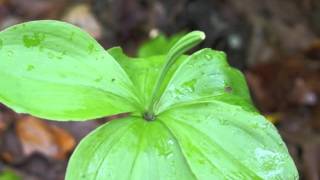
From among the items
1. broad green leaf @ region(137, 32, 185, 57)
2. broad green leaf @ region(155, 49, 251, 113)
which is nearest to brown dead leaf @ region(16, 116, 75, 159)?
broad green leaf @ region(137, 32, 185, 57)

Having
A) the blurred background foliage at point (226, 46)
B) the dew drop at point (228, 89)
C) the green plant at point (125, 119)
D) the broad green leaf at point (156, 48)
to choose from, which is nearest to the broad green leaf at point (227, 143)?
the green plant at point (125, 119)

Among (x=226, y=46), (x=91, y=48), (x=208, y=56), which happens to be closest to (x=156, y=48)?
(x=226, y=46)

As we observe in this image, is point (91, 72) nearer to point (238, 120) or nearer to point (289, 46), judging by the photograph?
Result: point (238, 120)

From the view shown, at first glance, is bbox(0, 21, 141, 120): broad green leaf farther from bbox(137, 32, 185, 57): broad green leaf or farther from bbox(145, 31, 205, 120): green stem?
bbox(137, 32, 185, 57): broad green leaf

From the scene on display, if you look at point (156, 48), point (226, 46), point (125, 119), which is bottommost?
point (226, 46)

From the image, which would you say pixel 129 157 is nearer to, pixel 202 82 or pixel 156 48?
pixel 202 82

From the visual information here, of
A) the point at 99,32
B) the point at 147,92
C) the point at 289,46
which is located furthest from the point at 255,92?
the point at 147,92

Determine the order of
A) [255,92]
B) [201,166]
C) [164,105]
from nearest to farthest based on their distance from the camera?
[201,166], [164,105], [255,92]
